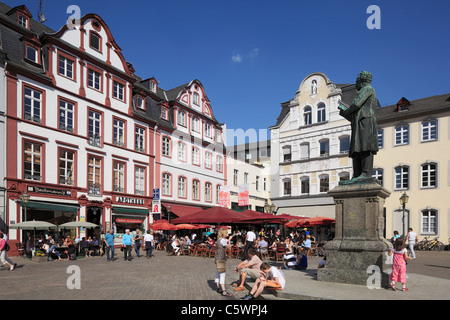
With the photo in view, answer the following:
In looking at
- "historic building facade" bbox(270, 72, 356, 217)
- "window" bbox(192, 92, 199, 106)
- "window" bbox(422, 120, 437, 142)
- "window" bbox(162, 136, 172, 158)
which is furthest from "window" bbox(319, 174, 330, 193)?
"window" bbox(192, 92, 199, 106)

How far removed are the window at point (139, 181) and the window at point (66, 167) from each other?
612 centimetres

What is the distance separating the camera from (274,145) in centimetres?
3925

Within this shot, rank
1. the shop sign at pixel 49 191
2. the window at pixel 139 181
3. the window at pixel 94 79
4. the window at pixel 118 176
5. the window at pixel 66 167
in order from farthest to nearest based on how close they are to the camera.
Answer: the window at pixel 139 181 < the window at pixel 118 176 < the window at pixel 94 79 < the window at pixel 66 167 < the shop sign at pixel 49 191

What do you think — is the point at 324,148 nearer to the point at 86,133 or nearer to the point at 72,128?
the point at 86,133

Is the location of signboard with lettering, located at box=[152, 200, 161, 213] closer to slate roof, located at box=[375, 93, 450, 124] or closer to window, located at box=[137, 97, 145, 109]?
window, located at box=[137, 97, 145, 109]

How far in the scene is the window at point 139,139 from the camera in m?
31.4

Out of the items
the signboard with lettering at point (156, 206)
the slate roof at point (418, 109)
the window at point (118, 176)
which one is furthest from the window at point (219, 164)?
the slate roof at point (418, 109)

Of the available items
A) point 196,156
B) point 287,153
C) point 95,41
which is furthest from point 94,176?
point 287,153

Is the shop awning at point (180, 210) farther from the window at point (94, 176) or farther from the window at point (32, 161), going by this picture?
the window at point (32, 161)

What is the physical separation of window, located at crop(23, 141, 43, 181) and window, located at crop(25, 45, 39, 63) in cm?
505

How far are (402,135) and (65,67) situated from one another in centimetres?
2541
